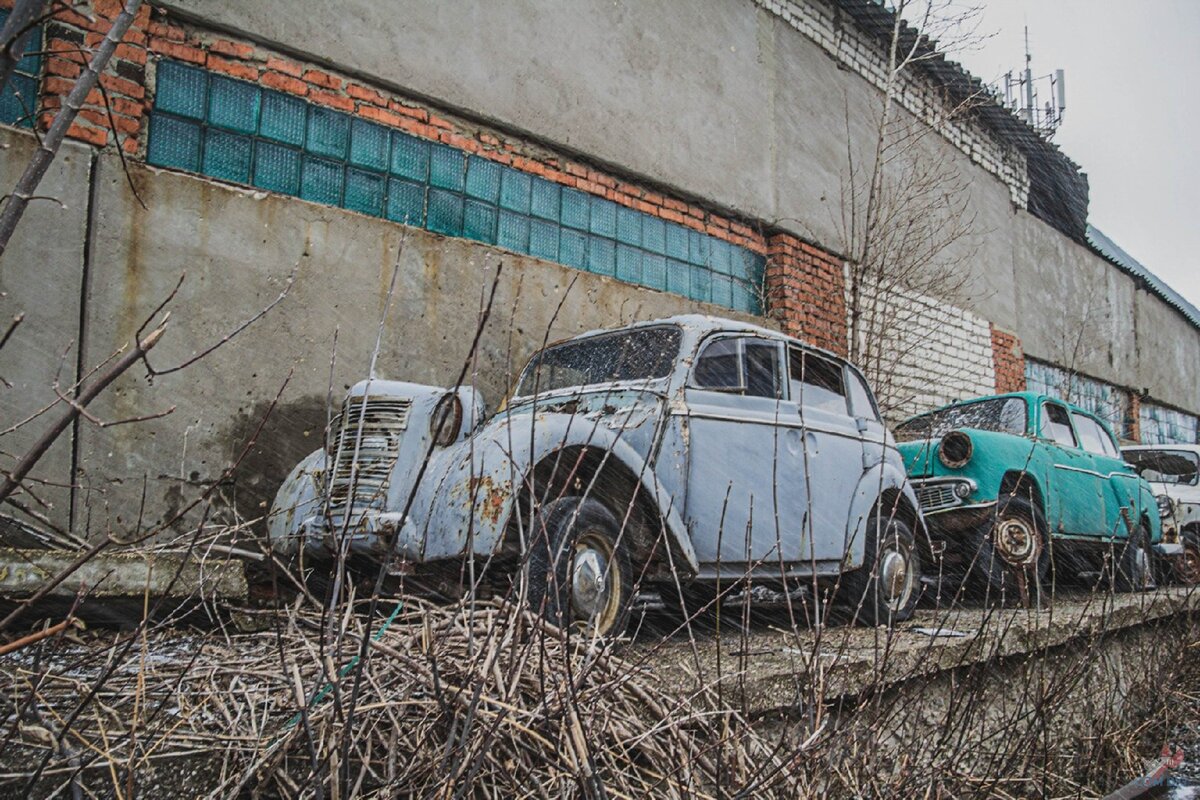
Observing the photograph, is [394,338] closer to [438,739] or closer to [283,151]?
[283,151]

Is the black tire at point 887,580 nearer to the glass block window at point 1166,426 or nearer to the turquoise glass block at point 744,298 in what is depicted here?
the turquoise glass block at point 744,298

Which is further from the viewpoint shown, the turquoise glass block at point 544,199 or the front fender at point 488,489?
the turquoise glass block at point 544,199

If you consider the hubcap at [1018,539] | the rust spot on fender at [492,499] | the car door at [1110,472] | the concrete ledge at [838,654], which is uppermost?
Answer: the car door at [1110,472]

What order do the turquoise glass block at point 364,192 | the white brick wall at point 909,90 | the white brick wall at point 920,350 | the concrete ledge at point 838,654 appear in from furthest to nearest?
1. the white brick wall at point 909,90
2. the white brick wall at point 920,350
3. the turquoise glass block at point 364,192
4. the concrete ledge at point 838,654

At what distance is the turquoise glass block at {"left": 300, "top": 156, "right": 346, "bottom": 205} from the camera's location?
553 cm

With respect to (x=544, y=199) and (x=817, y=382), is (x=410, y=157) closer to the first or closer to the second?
(x=544, y=199)

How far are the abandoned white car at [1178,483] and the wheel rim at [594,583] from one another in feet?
23.4

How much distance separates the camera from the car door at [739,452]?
3.98 m

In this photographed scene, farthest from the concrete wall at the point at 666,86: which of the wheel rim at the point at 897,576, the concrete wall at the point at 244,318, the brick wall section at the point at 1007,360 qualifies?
the wheel rim at the point at 897,576

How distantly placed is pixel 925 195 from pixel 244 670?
960cm

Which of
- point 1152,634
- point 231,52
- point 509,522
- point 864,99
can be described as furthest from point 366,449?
point 864,99

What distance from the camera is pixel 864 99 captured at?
389 inches

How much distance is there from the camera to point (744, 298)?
8.26 m

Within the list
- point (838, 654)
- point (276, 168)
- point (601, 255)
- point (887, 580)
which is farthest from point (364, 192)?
point (838, 654)
